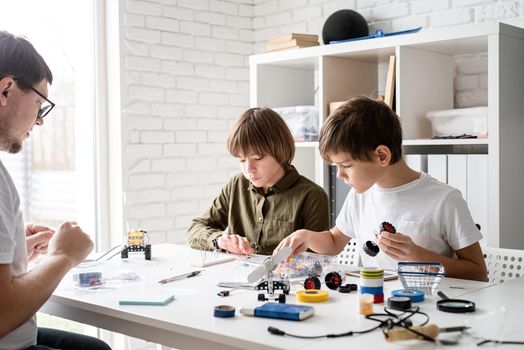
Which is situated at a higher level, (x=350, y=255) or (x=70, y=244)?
(x=70, y=244)

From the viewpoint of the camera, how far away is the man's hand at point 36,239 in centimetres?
217

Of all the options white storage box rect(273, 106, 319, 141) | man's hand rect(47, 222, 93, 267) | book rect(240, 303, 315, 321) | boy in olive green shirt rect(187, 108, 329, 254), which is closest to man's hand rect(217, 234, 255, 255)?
boy in olive green shirt rect(187, 108, 329, 254)

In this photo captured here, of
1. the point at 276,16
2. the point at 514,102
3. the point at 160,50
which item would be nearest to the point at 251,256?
the point at 514,102

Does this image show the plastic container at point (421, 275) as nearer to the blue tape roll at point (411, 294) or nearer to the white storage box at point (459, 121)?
the blue tape roll at point (411, 294)

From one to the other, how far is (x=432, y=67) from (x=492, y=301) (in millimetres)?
1826

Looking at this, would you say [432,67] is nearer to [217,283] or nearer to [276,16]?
[276,16]

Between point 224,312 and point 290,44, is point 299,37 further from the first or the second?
point 224,312

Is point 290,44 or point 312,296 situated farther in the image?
point 290,44

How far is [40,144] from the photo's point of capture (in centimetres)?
371

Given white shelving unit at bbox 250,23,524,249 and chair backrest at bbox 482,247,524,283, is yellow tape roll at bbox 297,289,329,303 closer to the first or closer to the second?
chair backrest at bbox 482,247,524,283

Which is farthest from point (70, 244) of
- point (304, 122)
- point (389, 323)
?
point (304, 122)

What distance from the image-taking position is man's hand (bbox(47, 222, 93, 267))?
181 centimetres

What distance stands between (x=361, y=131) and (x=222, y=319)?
0.86 m

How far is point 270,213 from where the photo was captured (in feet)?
9.00
